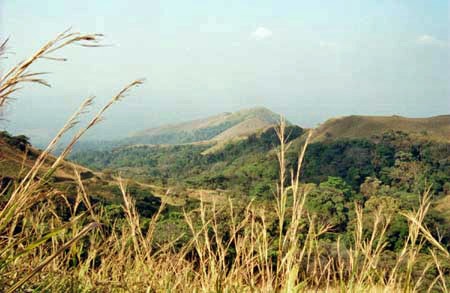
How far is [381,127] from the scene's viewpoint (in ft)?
342

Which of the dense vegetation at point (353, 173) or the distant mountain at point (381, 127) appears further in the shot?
the distant mountain at point (381, 127)

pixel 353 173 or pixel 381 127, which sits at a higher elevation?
pixel 381 127

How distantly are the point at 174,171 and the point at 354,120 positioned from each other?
44328 mm

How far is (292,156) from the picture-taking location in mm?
89625

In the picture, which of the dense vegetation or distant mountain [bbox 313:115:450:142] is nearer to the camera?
the dense vegetation

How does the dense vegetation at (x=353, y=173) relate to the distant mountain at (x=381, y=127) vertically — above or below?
below

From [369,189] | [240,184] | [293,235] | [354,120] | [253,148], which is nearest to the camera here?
[293,235]

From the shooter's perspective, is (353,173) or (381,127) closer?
(353,173)

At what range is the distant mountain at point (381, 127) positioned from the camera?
94.9 metres

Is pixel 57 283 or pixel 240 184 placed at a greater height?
pixel 57 283

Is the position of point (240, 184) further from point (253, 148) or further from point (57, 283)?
point (57, 283)

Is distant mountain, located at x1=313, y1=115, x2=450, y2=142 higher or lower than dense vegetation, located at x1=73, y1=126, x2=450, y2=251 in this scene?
higher

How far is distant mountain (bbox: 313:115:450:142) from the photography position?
312 ft

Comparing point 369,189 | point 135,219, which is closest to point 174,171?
point 369,189
